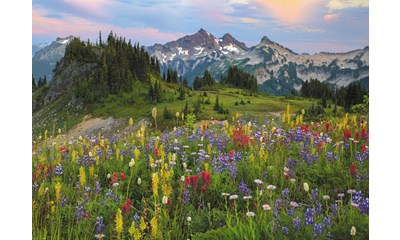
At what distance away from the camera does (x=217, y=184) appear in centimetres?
360

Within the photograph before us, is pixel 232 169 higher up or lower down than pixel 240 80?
lower down

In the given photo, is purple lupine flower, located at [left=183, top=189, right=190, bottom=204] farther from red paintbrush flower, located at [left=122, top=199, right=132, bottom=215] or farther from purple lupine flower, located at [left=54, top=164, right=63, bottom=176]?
purple lupine flower, located at [left=54, top=164, right=63, bottom=176]

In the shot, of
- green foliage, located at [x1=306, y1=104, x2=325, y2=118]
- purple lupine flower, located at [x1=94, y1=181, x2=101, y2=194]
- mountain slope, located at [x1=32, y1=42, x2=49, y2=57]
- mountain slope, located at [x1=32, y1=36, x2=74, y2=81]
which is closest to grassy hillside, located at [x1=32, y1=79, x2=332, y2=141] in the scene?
green foliage, located at [x1=306, y1=104, x2=325, y2=118]

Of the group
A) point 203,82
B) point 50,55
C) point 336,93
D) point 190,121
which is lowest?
point 190,121

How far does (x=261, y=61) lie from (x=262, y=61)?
0.09ft

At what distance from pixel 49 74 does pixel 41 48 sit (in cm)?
44

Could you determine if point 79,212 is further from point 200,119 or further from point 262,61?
point 262,61

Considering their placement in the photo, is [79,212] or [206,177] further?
[206,177]

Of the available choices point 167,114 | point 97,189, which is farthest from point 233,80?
point 97,189

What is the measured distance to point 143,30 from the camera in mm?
5156
